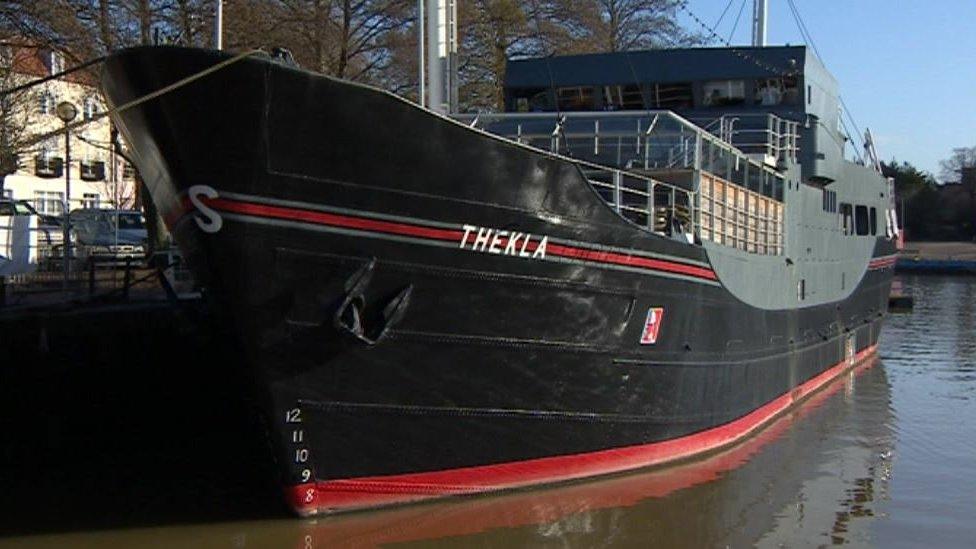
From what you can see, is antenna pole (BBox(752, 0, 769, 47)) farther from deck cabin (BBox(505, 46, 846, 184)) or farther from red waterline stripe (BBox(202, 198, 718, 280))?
red waterline stripe (BBox(202, 198, 718, 280))

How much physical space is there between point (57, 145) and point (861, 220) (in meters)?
22.6

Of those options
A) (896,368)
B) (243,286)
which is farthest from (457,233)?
(896,368)

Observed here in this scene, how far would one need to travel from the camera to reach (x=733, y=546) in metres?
10.1

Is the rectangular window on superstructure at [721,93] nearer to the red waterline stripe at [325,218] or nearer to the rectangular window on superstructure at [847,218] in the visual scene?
the rectangular window on superstructure at [847,218]

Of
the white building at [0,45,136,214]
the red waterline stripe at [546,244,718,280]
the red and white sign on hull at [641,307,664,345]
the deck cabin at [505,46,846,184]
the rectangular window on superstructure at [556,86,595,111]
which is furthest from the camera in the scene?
the white building at [0,45,136,214]

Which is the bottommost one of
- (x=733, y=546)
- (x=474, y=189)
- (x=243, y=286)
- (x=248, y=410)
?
(x=733, y=546)

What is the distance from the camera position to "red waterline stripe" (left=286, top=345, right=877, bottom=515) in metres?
9.85

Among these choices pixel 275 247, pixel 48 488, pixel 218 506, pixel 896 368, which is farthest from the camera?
pixel 896 368

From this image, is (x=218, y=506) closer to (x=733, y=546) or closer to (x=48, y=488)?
(x=48, y=488)

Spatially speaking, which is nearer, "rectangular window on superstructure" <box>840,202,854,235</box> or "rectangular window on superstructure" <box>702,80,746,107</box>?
"rectangular window on superstructure" <box>702,80,746,107</box>

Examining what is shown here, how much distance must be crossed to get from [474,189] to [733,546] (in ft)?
12.0

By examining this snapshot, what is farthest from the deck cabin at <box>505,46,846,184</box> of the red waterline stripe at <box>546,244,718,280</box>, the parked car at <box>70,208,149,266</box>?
the parked car at <box>70,208,149,266</box>

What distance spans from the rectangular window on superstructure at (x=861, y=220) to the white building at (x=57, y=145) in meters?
13.0

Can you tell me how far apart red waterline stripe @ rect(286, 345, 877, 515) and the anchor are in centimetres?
130
